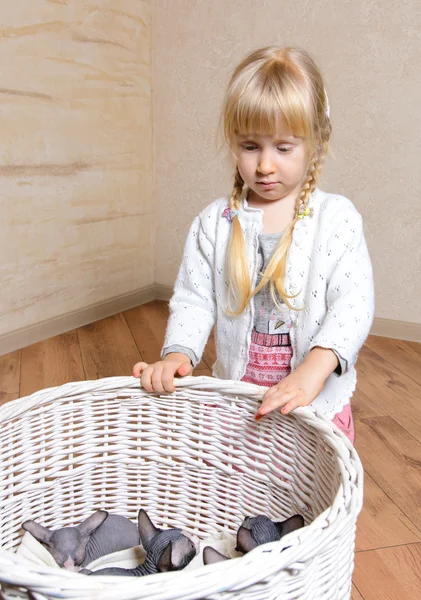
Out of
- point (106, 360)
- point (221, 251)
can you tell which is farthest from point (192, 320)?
point (106, 360)

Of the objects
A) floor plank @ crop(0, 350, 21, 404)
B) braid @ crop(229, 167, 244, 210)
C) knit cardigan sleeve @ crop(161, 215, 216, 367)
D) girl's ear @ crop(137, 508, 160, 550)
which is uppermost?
braid @ crop(229, 167, 244, 210)

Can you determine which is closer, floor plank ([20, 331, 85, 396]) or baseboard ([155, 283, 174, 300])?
floor plank ([20, 331, 85, 396])

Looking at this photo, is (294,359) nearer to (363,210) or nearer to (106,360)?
(106,360)

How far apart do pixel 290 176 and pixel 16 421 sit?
501 mm

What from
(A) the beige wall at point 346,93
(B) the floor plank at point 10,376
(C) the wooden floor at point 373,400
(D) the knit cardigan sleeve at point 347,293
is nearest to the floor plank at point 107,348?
(C) the wooden floor at point 373,400

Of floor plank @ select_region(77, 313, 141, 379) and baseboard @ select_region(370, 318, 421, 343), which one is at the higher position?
baseboard @ select_region(370, 318, 421, 343)

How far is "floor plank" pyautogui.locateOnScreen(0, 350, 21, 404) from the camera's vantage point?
1487 millimetres

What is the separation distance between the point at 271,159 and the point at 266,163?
0.4 inches

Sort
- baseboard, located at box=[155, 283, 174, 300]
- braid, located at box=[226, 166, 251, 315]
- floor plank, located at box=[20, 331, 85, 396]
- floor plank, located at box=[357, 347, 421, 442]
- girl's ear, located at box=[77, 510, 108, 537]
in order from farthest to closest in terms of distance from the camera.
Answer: baseboard, located at box=[155, 283, 174, 300] → floor plank, located at box=[20, 331, 85, 396] → floor plank, located at box=[357, 347, 421, 442] → braid, located at box=[226, 166, 251, 315] → girl's ear, located at box=[77, 510, 108, 537]

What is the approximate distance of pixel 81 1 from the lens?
1846 mm

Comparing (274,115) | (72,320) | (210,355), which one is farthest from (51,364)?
(274,115)

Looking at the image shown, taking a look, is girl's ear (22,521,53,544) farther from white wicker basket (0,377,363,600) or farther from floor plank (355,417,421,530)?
floor plank (355,417,421,530)

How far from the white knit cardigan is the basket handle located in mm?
103

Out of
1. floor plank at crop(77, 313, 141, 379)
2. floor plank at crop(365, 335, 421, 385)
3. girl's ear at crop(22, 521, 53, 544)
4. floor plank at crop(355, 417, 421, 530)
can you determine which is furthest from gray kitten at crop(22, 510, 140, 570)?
floor plank at crop(365, 335, 421, 385)
